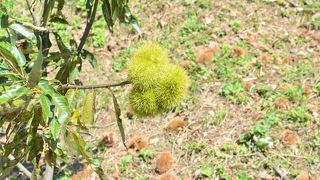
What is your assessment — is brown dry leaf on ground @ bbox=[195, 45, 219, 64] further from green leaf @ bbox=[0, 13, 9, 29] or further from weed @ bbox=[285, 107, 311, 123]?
green leaf @ bbox=[0, 13, 9, 29]

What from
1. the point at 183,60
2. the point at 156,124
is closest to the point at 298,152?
the point at 156,124

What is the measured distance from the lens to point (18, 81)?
1365 millimetres

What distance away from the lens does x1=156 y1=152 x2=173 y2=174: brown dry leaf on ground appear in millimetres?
3299

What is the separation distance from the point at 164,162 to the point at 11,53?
2.04 m

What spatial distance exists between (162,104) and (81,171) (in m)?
Answer: 1.75

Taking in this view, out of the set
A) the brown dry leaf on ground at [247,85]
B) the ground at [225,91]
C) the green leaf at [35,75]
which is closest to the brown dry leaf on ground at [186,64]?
the ground at [225,91]

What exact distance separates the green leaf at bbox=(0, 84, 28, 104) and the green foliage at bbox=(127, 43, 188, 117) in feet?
1.43

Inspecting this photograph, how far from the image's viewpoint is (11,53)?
1.43 metres

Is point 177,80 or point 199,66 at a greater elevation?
point 177,80

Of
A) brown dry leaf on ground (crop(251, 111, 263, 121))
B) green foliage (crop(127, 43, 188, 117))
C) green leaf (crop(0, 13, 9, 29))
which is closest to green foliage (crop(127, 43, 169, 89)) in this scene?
green foliage (crop(127, 43, 188, 117))

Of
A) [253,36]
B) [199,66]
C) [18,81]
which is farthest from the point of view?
[253,36]

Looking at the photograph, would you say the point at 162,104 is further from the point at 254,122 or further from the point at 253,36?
the point at 253,36

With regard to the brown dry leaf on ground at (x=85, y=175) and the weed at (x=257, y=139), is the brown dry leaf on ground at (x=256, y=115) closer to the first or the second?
the weed at (x=257, y=139)

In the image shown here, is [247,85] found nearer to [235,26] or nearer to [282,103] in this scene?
[282,103]
